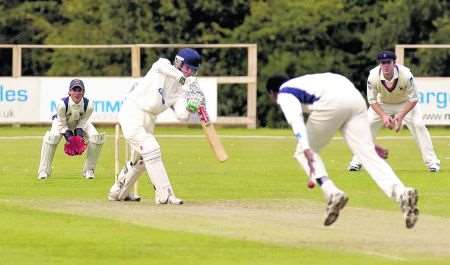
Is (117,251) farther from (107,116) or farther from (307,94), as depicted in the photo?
(107,116)

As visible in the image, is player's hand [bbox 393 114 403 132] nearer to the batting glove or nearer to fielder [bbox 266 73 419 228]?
the batting glove

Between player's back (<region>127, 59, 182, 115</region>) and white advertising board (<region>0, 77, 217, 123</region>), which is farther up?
player's back (<region>127, 59, 182, 115</region>)

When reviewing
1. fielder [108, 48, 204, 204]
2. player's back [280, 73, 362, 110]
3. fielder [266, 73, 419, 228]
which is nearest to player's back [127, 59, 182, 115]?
fielder [108, 48, 204, 204]

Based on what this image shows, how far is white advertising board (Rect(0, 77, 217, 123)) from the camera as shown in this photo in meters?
36.9

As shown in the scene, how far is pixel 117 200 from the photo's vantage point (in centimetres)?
1881

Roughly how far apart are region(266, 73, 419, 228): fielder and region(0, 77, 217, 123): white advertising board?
70.2ft

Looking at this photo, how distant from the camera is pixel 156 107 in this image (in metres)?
18.2

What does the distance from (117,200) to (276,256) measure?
5613 millimetres

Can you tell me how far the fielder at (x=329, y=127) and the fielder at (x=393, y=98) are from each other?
688 cm

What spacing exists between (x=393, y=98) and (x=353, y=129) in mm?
8013

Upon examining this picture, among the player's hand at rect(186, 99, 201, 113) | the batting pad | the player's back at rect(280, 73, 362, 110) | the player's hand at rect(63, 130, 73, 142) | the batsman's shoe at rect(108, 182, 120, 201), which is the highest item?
the player's back at rect(280, 73, 362, 110)

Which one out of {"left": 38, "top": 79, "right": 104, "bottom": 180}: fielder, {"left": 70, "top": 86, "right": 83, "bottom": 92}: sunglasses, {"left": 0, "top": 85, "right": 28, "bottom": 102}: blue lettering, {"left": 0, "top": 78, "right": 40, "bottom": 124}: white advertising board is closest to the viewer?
{"left": 70, "top": 86, "right": 83, "bottom": 92}: sunglasses

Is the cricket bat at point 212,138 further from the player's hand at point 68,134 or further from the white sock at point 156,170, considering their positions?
the player's hand at point 68,134

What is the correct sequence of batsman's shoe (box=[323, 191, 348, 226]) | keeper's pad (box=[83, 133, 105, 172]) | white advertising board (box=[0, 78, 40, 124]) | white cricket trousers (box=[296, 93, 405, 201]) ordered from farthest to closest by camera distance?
white advertising board (box=[0, 78, 40, 124]), keeper's pad (box=[83, 133, 105, 172]), white cricket trousers (box=[296, 93, 405, 201]), batsman's shoe (box=[323, 191, 348, 226])
